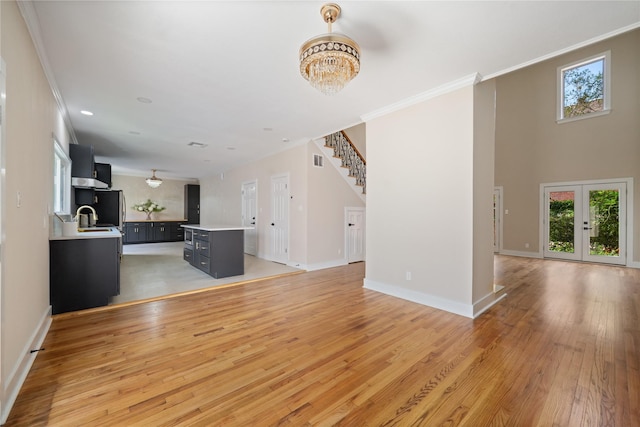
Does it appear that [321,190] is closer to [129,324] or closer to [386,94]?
[386,94]

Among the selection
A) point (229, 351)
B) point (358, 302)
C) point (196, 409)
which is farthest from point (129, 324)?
point (358, 302)

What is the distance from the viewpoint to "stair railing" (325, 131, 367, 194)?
6.35m

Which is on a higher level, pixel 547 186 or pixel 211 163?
pixel 211 163

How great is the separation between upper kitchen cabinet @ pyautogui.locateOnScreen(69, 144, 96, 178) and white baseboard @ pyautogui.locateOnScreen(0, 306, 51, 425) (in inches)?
122

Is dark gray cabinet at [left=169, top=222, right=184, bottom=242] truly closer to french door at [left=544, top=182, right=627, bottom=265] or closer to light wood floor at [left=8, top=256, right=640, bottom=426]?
Result: light wood floor at [left=8, top=256, right=640, bottom=426]

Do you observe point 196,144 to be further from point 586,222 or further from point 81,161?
point 586,222

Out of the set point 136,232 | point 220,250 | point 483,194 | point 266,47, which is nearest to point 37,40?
point 266,47

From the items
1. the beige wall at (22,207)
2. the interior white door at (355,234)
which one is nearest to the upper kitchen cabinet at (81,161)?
the beige wall at (22,207)

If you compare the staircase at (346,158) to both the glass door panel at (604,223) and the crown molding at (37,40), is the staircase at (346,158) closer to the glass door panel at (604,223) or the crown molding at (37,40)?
the crown molding at (37,40)

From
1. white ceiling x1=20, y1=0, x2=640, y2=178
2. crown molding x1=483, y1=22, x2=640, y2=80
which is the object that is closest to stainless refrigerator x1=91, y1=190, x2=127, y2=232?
white ceiling x1=20, y1=0, x2=640, y2=178

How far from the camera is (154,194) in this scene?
10.8m

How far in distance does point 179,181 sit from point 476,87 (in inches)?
455

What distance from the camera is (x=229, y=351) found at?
2.35 meters

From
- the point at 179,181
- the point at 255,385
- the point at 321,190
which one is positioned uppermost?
the point at 179,181
